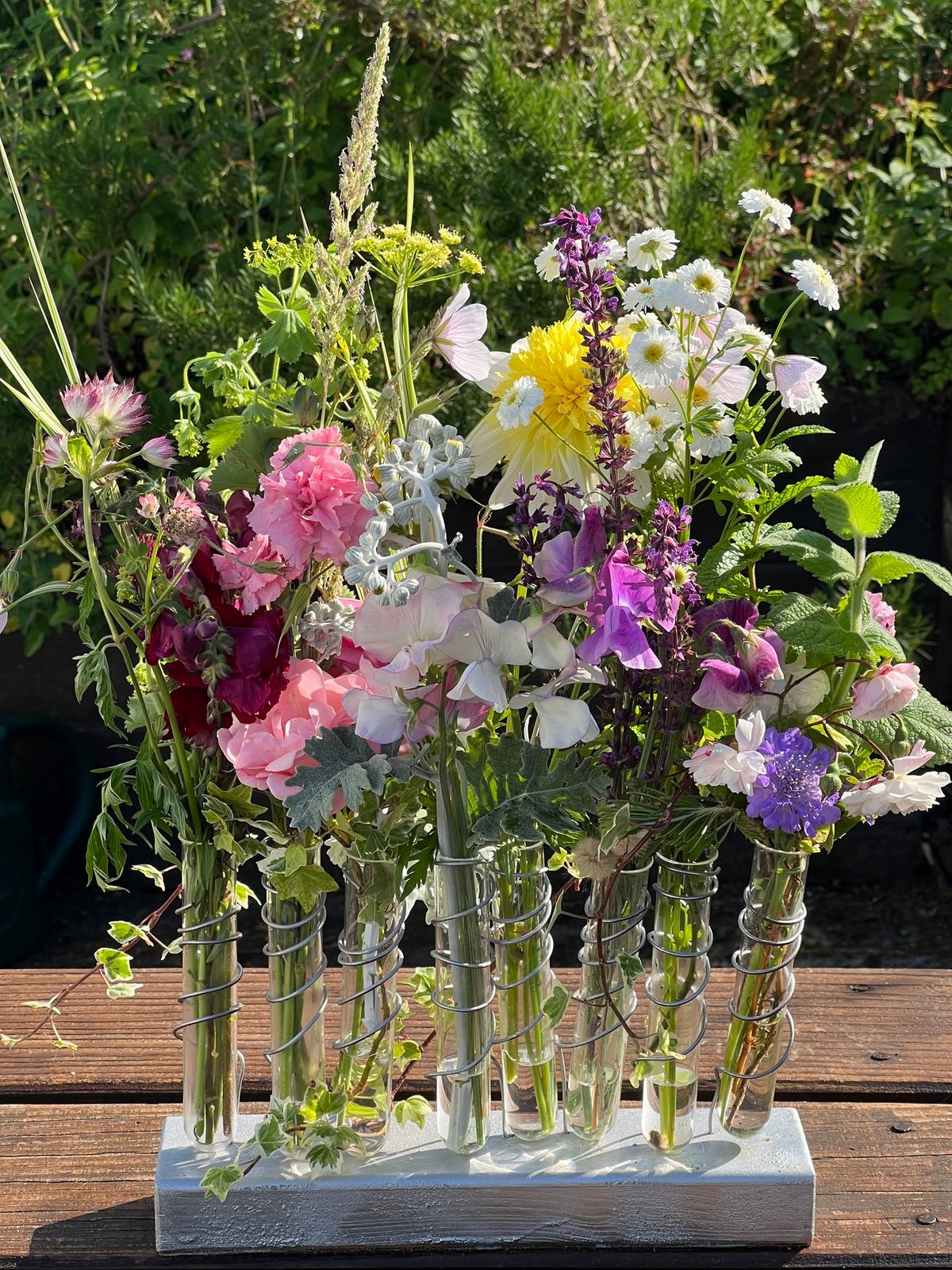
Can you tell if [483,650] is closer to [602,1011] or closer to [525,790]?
[525,790]

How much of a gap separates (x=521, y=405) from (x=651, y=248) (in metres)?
0.16

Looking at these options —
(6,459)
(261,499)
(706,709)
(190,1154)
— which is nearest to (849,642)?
(706,709)

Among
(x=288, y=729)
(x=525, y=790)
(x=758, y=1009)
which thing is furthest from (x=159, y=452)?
(x=758, y=1009)

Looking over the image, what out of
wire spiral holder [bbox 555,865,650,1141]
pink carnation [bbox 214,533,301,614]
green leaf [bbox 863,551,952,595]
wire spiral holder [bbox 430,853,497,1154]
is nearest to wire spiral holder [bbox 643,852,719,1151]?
wire spiral holder [bbox 555,865,650,1141]

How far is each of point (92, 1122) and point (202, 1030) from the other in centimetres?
24

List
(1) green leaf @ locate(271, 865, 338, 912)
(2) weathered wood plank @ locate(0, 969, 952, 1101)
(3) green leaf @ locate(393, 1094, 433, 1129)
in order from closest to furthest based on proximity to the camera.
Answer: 1. (1) green leaf @ locate(271, 865, 338, 912)
2. (3) green leaf @ locate(393, 1094, 433, 1129)
3. (2) weathered wood plank @ locate(0, 969, 952, 1101)

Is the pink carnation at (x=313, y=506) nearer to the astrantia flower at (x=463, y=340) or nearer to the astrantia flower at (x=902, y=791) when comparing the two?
the astrantia flower at (x=463, y=340)

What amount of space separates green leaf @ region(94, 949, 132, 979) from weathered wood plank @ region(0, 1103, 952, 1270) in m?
0.19

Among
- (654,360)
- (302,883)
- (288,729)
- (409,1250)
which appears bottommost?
(409,1250)

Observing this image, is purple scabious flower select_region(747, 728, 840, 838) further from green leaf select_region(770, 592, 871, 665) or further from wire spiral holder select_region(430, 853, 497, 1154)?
wire spiral holder select_region(430, 853, 497, 1154)

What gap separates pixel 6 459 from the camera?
2.90 metres

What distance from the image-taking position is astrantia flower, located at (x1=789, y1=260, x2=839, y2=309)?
2.91 feet

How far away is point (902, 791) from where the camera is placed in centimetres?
87

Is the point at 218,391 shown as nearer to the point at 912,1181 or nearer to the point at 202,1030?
the point at 202,1030
